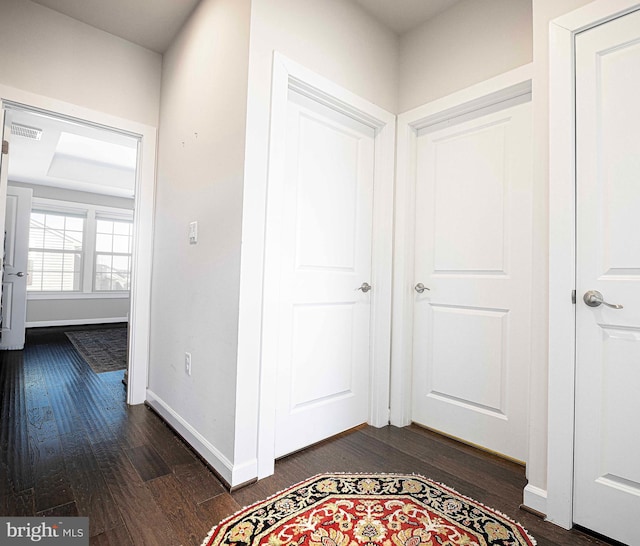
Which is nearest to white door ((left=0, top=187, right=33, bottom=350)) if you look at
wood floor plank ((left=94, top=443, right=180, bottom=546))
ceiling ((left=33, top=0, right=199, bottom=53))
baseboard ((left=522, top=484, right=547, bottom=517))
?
ceiling ((left=33, top=0, right=199, bottom=53))

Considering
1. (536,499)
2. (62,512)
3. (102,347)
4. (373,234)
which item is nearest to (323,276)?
(373,234)

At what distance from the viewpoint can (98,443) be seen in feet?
6.58

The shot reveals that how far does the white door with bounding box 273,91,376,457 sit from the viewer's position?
1941 mm

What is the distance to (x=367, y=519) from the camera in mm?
1407

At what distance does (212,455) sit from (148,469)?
1.01 ft

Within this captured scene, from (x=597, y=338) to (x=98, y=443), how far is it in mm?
2475

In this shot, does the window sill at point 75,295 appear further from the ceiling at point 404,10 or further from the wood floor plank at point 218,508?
the ceiling at point 404,10

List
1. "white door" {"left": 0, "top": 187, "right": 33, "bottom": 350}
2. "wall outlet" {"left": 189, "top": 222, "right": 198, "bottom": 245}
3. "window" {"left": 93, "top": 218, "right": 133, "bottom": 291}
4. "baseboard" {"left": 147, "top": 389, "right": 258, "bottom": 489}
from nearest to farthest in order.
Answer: "baseboard" {"left": 147, "top": 389, "right": 258, "bottom": 489}, "wall outlet" {"left": 189, "top": 222, "right": 198, "bottom": 245}, "white door" {"left": 0, "top": 187, "right": 33, "bottom": 350}, "window" {"left": 93, "top": 218, "right": 133, "bottom": 291}

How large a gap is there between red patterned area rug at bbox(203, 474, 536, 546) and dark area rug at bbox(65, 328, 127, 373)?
280cm

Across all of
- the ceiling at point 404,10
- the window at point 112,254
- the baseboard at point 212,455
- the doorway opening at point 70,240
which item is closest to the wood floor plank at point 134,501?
the baseboard at point 212,455

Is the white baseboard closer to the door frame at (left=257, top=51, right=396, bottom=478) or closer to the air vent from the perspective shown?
the air vent

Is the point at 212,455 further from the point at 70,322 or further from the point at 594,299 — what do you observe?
the point at 70,322

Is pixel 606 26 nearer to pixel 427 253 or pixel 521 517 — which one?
pixel 427 253

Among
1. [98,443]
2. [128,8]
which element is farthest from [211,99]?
[98,443]
